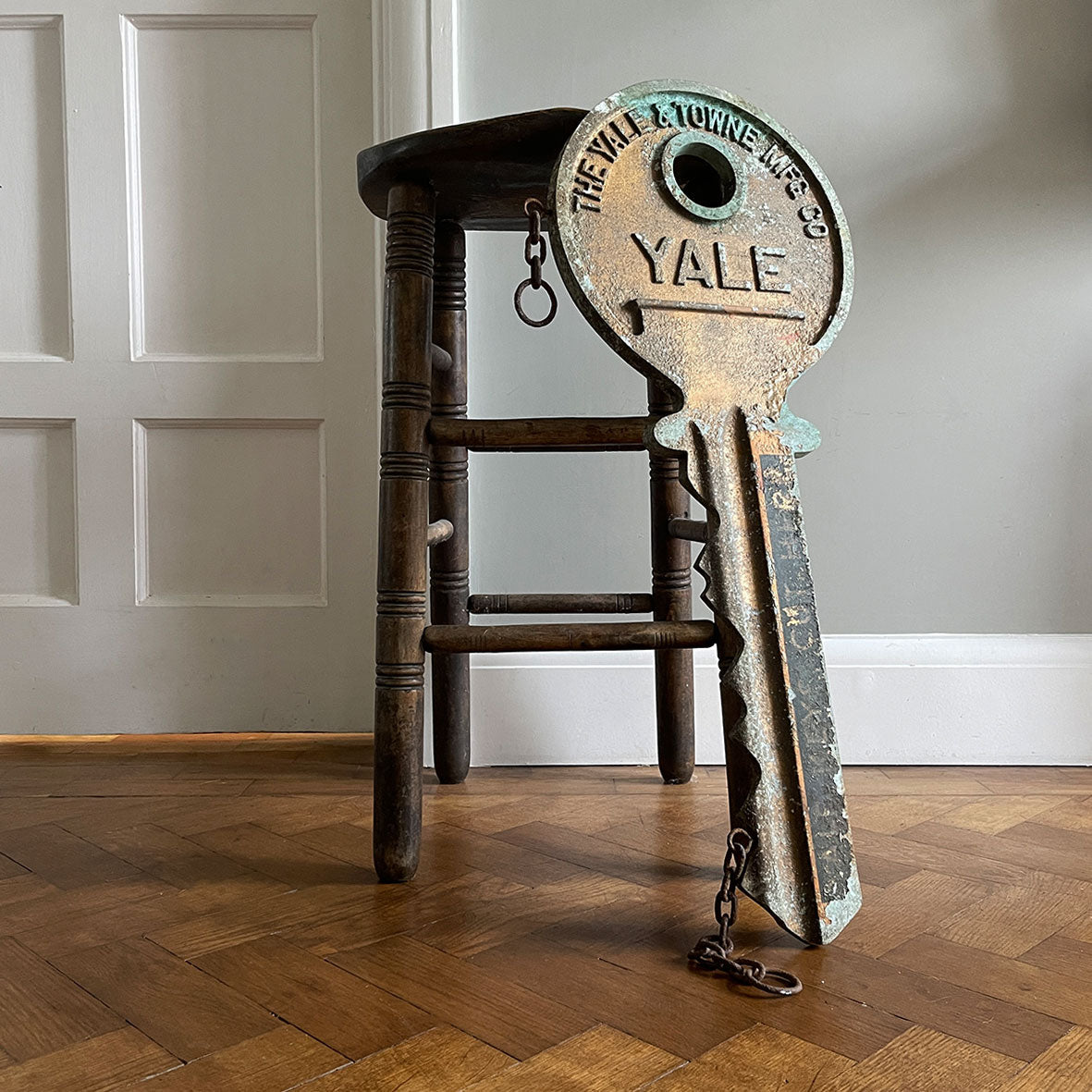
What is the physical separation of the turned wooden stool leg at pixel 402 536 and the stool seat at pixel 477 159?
28 mm

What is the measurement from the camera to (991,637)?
161cm

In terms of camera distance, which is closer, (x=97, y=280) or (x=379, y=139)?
(x=379, y=139)

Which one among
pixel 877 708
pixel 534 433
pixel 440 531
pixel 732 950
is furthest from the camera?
pixel 877 708

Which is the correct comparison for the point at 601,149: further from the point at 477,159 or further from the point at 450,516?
the point at 450,516

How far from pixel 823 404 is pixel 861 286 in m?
0.18

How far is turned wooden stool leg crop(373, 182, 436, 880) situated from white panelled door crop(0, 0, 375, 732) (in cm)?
70

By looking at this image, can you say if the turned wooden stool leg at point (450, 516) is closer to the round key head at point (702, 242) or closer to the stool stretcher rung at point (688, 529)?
the stool stretcher rung at point (688, 529)

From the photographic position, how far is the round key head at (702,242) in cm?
98

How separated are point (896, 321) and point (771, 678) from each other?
0.84 meters

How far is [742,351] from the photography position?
1.02 m

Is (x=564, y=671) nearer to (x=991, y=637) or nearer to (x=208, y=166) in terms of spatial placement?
(x=991, y=637)

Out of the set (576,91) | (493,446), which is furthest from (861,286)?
(493,446)

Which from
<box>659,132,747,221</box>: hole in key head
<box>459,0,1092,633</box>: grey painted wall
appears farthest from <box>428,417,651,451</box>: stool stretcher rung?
<box>459,0,1092,633</box>: grey painted wall

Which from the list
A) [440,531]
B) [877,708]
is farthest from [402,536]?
[877,708]
